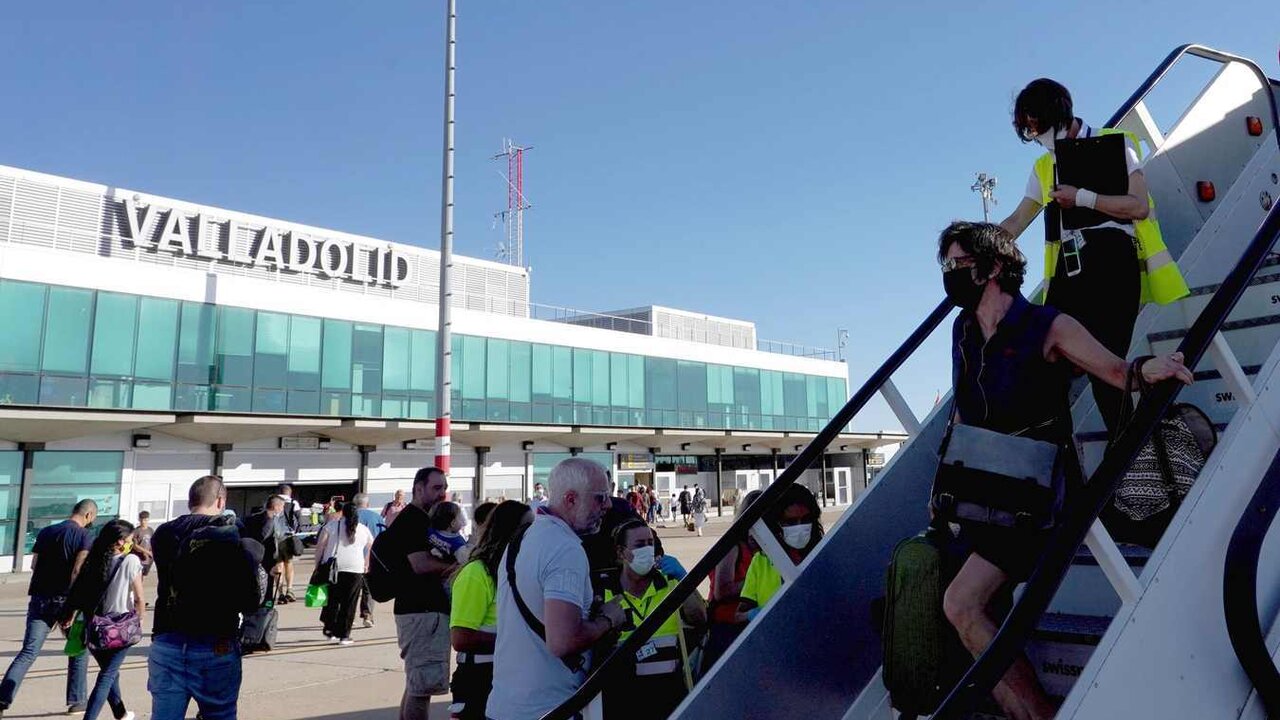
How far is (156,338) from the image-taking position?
77.7 ft

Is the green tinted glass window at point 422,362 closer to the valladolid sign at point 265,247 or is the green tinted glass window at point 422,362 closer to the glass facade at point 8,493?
→ the valladolid sign at point 265,247

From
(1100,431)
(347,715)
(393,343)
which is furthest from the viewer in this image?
(393,343)

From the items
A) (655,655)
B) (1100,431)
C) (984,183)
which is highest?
(984,183)

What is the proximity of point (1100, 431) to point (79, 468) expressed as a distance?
2626 cm

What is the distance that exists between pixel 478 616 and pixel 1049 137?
3413 mm

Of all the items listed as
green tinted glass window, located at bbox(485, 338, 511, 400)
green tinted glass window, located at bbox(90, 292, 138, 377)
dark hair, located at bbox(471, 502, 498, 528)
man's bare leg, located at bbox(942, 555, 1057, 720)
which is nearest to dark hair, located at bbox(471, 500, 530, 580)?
dark hair, located at bbox(471, 502, 498, 528)

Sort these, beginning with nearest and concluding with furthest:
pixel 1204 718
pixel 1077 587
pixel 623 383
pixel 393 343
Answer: pixel 1204 718, pixel 1077 587, pixel 393 343, pixel 623 383

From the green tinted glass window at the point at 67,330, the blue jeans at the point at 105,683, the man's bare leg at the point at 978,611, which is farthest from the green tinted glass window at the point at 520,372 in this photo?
the man's bare leg at the point at 978,611

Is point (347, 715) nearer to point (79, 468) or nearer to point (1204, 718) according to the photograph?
point (1204, 718)

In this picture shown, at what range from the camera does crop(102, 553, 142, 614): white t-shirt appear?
21.3 ft

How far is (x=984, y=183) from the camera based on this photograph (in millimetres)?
29609

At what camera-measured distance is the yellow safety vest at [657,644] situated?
3641 millimetres

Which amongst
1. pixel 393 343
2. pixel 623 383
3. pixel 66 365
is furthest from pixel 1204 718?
pixel 623 383

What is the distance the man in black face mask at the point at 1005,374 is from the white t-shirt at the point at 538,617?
1246 mm
